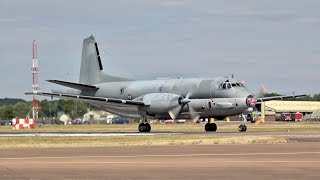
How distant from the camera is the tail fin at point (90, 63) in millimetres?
81875

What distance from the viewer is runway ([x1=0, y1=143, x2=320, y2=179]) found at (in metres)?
22.9

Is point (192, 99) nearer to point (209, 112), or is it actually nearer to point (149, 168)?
point (209, 112)

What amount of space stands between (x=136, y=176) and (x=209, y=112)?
150 ft

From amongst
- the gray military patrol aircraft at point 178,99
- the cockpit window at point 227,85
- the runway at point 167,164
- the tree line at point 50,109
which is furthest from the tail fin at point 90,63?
the tree line at point 50,109

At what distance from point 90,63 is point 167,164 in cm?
5734

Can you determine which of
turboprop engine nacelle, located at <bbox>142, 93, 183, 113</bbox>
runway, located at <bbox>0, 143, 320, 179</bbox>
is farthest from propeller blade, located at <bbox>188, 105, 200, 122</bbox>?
runway, located at <bbox>0, 143, 320, 179</bbox>

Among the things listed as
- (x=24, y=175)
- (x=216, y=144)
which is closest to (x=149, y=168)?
(x=24, y=175)

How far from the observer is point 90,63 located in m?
83.3

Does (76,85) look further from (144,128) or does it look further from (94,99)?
(144,128)

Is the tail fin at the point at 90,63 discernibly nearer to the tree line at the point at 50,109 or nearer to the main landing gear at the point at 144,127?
the main landing gear at the point at 144,127

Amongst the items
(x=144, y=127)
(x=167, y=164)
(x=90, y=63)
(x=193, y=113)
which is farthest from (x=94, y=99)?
(x=167, y=164)

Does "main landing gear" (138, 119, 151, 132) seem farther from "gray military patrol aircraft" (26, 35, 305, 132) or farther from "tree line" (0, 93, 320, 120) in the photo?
"tree line" (0, 93, 320, 120)

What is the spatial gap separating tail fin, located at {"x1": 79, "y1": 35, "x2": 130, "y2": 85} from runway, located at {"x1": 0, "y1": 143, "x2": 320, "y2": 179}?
4686 cm

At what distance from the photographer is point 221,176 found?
22484mm
